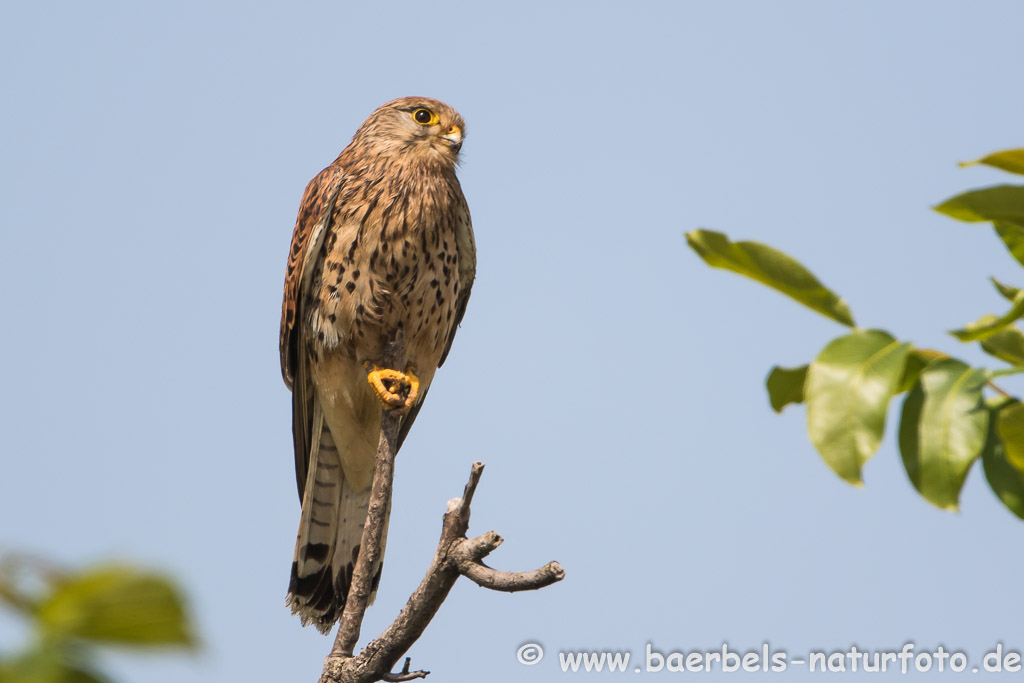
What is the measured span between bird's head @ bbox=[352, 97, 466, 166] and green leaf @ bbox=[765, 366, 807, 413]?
3867mm

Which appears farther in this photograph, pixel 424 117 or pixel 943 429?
pixel 424 117

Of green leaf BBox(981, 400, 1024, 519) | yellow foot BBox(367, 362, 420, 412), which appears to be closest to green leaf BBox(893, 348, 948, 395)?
green leaf BBox(981, 400, 1024, 519)

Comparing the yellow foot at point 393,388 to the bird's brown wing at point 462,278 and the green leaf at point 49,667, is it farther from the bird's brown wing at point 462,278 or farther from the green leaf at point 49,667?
the green leaf at point 49,667

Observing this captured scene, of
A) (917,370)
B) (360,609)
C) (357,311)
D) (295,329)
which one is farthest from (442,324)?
(917,370)

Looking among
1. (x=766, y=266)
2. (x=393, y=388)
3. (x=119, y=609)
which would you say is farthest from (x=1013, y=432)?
(x=393, y=388)

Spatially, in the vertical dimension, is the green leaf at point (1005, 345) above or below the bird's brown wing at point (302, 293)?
below

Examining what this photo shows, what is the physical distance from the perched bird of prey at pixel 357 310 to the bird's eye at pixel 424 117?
3 centimetres

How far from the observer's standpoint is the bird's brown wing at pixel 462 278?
5.11 meters

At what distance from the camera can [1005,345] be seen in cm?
138

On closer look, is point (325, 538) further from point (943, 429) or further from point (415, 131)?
point (943, 429)

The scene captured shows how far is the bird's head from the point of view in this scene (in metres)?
5.16

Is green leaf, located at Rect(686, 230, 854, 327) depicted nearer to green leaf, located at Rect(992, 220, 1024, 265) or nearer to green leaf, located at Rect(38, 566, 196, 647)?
green leaf, located at Rect(992, 220, 1024, 265)

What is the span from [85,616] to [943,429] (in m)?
1.08

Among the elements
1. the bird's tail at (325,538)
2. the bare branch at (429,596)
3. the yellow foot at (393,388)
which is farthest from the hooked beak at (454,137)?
the bare branch at (429,596)
